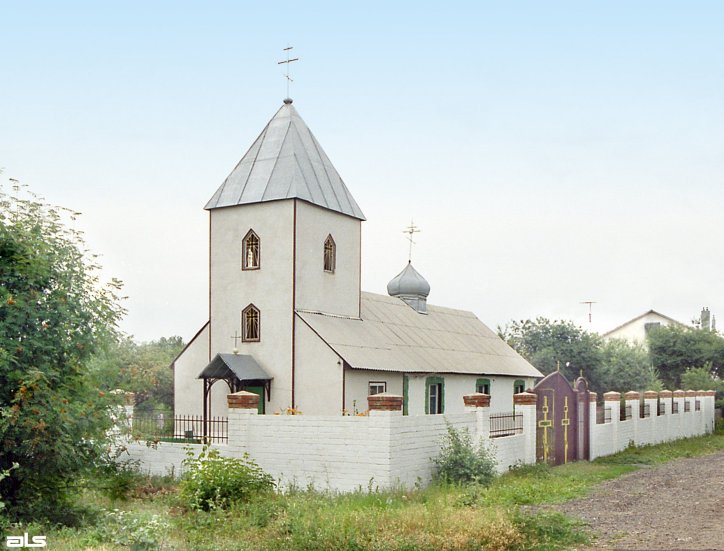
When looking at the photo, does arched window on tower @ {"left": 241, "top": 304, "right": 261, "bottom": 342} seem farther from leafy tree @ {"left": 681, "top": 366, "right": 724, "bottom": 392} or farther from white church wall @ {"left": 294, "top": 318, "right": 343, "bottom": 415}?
leafy tree @ {"left": 681, "top": 366, "right": 724, "bottom": 392}

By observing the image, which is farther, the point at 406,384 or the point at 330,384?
the point at 406,384

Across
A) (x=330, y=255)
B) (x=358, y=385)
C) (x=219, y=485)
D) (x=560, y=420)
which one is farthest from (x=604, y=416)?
(x=219, y=485)

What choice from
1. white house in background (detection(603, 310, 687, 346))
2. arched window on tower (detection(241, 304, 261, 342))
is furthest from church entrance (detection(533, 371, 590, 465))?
white house in background (detection(603, 310, 687, 346))

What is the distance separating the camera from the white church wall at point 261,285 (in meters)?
22.2

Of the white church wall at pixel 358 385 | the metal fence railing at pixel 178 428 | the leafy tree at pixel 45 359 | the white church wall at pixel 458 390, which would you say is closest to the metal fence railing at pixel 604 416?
the white church wall at pixel 458 390

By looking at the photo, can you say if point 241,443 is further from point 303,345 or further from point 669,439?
point 669,439

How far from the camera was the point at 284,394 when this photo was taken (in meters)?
22.0

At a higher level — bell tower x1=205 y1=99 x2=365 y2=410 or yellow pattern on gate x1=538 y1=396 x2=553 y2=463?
bell tower x1=205 y1=99 x2=365 y2=410

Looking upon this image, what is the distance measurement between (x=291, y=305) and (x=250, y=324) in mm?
1375

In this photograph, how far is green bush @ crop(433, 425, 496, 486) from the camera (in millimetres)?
16219

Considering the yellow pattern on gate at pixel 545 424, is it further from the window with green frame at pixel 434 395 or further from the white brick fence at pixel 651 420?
the window with green frame at pixel 434 395

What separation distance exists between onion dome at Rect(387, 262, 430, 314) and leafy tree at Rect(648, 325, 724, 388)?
2517cm

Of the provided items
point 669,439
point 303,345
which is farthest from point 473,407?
point 669,439

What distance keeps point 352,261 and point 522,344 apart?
28070 mm
